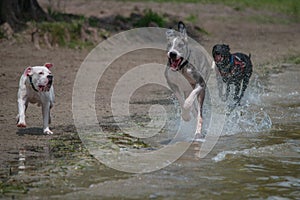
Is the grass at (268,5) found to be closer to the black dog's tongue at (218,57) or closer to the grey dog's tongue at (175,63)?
the black dog's tongue at (218,57)

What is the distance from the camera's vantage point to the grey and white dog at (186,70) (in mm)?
8922

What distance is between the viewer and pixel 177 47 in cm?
891

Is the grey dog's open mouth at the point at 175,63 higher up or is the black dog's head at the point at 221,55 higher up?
the black dog's head at the point at 221,55

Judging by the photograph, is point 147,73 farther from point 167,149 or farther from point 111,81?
point 167,149

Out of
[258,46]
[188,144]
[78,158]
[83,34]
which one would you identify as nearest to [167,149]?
[188,144]

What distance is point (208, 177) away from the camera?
23.0ft

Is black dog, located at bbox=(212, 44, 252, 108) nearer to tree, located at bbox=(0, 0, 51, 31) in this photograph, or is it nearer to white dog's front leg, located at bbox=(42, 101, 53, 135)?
white dog's front leg, located at bbox=(42, 101, 53, 135)

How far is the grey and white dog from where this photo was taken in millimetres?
8922

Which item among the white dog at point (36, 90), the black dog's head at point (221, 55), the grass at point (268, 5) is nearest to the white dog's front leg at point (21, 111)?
the white dog at point (36, 90)

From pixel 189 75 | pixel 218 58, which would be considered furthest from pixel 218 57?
pixel 189 75

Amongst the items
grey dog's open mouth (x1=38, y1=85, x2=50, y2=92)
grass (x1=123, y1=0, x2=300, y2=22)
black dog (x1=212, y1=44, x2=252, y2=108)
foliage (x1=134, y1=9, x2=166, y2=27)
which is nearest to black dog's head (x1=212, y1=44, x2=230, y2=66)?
black dog (x1=212, y1=44, x2=252, y2=108)

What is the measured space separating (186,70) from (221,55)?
1.24 m

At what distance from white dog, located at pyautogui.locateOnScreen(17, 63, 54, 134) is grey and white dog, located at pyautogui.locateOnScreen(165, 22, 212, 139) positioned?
1590 millimetres

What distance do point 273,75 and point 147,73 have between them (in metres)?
2.81
